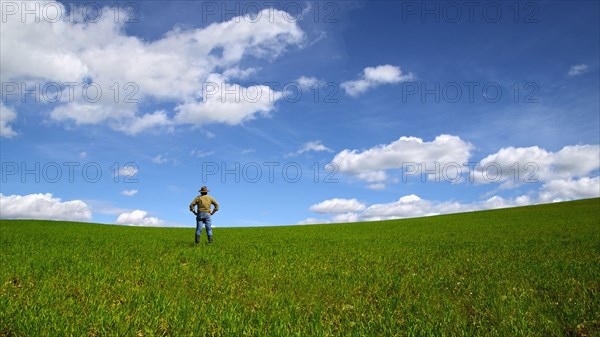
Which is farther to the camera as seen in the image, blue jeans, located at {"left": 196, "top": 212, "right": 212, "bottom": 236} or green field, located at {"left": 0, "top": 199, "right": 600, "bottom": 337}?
blue jeans, located at {"left": 196, "top": 212, "right": 212, "bottom": 236}

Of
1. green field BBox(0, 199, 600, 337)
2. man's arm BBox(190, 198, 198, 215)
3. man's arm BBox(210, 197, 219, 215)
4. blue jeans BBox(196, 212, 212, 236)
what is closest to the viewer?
green field BBox(0, 199, 600, 337)

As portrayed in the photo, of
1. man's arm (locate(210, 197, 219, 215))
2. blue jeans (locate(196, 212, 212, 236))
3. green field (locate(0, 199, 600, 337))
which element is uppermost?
man's arm (locate(210, 197, 219, 215))

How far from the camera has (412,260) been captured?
14.0 metres

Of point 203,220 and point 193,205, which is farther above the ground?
point 193,205

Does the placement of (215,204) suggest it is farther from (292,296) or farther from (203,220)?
Result: (292,296)

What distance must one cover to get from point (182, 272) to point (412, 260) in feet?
25.8

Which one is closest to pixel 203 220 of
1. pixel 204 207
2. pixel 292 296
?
pixel 204 207

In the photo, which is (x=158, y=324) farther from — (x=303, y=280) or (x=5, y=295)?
(x=303, y=280)

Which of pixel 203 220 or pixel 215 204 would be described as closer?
pixel 203 220

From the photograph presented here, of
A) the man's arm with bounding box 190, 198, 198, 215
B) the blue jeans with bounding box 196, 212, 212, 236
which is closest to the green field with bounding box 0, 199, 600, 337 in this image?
the blue jeans with bounding box 196, 212, 212, 236

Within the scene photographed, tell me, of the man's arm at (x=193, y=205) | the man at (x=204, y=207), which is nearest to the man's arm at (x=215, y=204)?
the man at (x=204, y=207)

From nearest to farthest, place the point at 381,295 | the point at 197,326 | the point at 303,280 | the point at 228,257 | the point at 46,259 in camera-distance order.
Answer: the point at 197,326 < the point at 381,295 < the point at 303,280 < the point at 46,259 < the point at 228,257

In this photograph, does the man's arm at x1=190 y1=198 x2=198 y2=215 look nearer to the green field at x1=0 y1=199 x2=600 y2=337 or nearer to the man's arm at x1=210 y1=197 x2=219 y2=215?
the man's arm at x1=210 y1=197 x2=219 y2=215

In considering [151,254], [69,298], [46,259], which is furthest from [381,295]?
[46,259]
